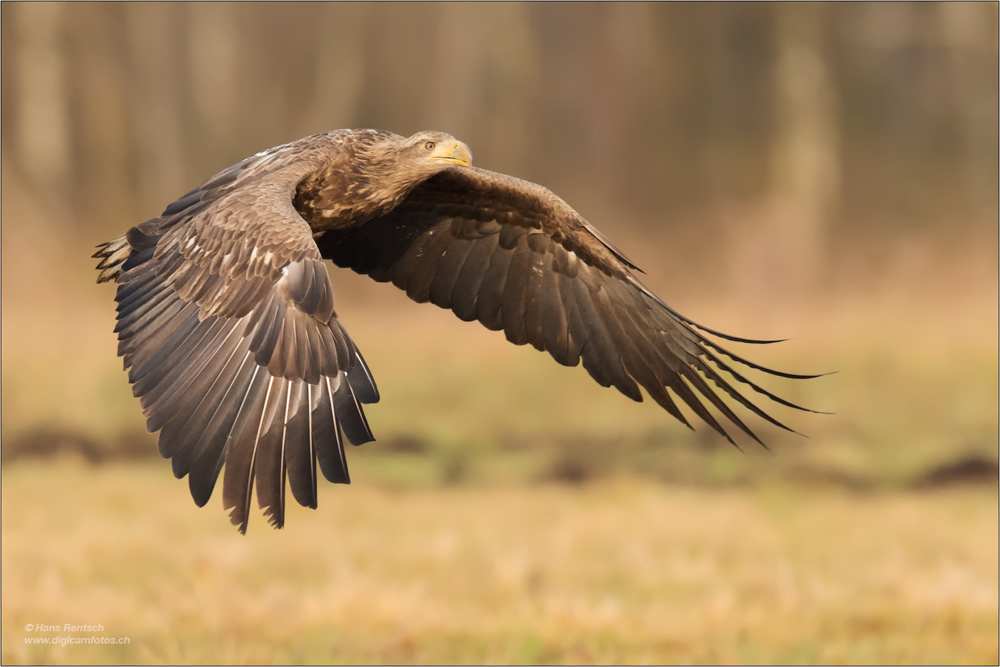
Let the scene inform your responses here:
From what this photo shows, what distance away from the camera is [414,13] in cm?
1747

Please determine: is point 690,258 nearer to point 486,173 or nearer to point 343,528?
point 343,528

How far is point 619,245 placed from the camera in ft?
53.0

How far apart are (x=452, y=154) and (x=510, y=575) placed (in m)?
3.77

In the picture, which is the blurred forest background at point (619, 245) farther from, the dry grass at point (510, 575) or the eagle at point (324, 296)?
the eagle at point (324, 296)

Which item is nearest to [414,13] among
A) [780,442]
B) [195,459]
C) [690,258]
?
[690,258]

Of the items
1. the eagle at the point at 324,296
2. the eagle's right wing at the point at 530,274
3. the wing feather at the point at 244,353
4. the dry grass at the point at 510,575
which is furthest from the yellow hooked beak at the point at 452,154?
the dry grass at the point at 510,575

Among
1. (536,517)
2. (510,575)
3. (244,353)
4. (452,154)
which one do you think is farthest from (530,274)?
(536,517)

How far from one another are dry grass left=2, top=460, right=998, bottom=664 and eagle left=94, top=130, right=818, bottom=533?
2415 millimetres

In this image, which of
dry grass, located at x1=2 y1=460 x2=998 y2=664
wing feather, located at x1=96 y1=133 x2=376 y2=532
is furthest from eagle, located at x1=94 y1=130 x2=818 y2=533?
dry grass, located at x1=2 y1=460 x2=998 y2=664

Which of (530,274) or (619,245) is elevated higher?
(530,274)

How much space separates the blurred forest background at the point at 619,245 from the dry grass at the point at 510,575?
1.5 inches

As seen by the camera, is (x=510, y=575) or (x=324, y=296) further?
(x=510, y=575)

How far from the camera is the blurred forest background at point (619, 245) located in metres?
8.01

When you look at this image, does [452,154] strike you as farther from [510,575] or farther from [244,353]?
[510,575]
